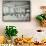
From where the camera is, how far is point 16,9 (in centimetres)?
301

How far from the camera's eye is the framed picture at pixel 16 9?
3.00 m

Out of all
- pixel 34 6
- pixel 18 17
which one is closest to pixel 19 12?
pixel 18 17

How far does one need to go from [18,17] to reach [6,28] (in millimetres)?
289

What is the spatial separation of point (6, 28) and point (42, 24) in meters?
0.59

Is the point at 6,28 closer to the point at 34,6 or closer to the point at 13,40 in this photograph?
the point at 13,40

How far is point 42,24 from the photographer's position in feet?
9.68

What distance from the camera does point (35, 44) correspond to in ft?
9.37

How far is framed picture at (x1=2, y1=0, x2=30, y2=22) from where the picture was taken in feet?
9.86

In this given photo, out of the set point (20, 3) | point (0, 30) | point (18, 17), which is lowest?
point (0, 30)

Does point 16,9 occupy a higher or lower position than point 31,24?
higher

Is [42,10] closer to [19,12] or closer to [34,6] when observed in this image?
[34,6]

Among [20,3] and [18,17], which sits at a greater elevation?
[20,3]

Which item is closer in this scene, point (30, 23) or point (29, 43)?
point (29, 43)

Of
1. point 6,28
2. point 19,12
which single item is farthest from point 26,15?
point 6,28
